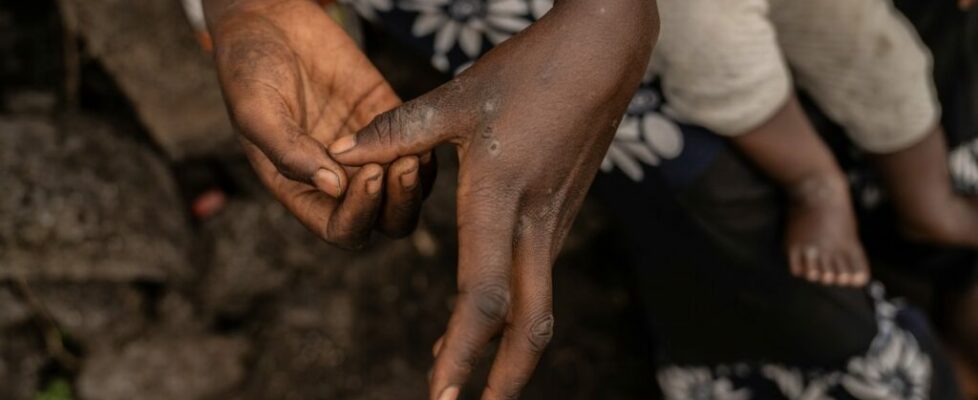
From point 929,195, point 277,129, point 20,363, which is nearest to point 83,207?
point 20,363

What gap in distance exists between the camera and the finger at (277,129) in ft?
3.14

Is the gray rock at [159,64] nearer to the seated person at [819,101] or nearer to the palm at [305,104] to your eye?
the palm at [305,104]

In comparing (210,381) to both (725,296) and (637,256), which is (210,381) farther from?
(725,296)

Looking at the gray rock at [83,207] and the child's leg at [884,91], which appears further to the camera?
the gray rock at [83,207]

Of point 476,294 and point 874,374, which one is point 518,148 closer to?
point 476,294

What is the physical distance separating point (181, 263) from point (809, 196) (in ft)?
4.24

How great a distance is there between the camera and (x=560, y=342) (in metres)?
2.12

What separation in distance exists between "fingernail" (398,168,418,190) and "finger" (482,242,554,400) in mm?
140

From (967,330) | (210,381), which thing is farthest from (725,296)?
(210,381)

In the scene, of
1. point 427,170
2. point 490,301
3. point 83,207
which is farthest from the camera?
point 83,207

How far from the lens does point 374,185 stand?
0.95 m

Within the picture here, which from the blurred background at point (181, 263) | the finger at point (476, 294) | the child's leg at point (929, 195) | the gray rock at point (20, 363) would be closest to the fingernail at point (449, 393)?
the finger at point (476, 294)

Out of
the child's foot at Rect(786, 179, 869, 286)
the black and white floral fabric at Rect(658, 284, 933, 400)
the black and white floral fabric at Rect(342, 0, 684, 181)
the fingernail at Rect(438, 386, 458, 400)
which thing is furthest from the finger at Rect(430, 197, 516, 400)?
the black and white floral fabric at Rect(658, 284, 933, 400)

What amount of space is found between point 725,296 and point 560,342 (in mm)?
668
